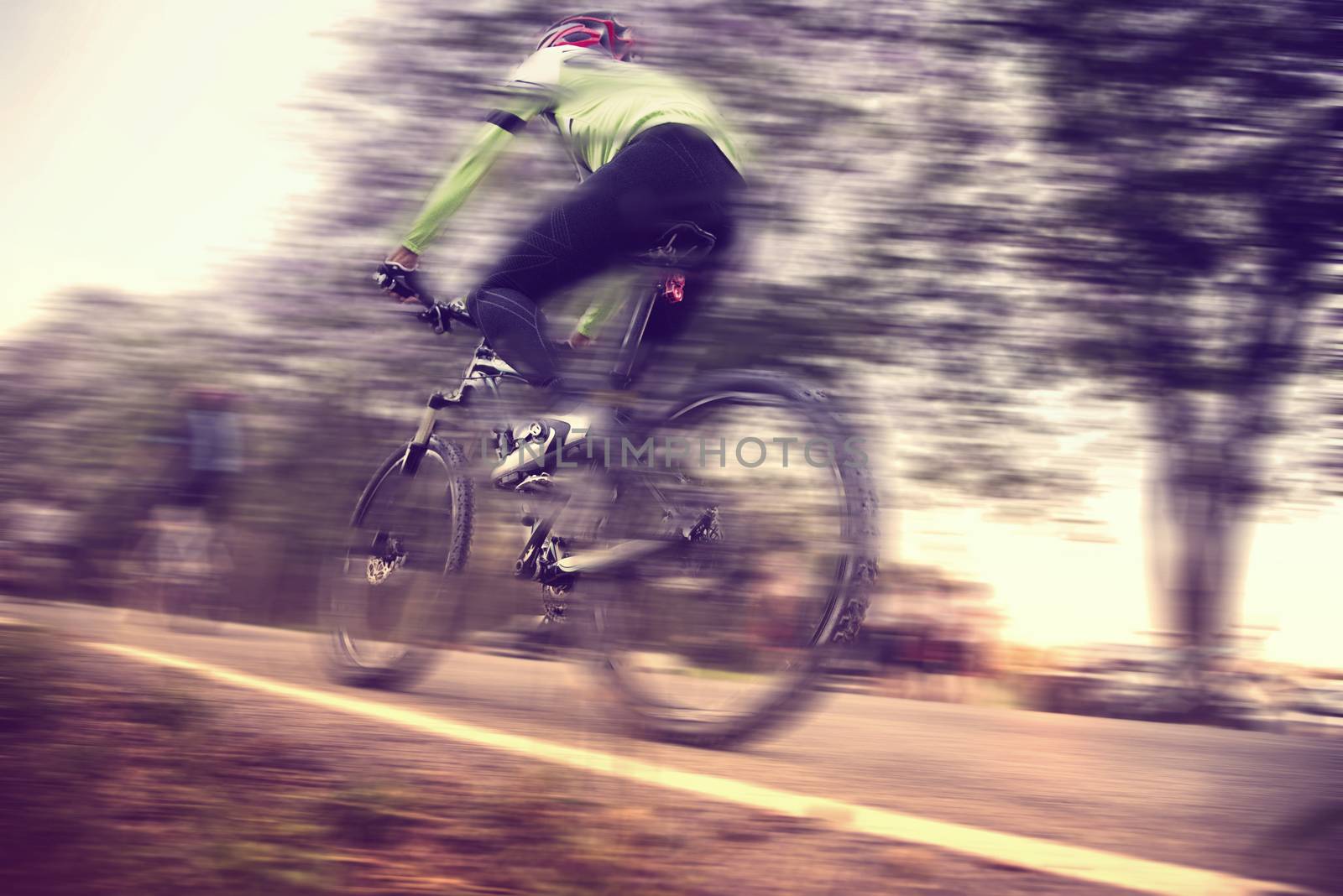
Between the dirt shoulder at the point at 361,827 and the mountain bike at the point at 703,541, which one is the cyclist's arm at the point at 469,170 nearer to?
the mountain bike at the point at 703,541

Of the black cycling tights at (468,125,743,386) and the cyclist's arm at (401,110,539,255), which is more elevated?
the cyclist's arm at (401,110,539,255)

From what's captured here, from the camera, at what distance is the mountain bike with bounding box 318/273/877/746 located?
10.4 ft

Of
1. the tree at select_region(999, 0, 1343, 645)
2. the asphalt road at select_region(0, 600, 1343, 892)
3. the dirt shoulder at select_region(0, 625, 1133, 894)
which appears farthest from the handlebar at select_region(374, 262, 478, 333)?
the tree at select_region(999, 0, 1343, 645)

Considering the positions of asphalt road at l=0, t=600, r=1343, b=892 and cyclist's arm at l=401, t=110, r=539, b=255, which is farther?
cyclist's arm at l=401, t=110, r=539, b=255

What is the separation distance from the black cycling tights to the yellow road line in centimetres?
95

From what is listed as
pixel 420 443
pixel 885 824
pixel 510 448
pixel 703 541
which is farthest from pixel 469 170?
pixel 885 824

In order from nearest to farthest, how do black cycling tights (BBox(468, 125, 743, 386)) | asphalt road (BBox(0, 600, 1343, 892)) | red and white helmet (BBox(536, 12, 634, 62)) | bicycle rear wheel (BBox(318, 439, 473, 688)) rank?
asphalt road (BBox(0, 600, 1343, 892)), black cycling tights (BBox(468, 125, 743, 386)), red and white helmet (BBox(536, 12, 634, 62)), bicycle rear wheel (BBox(318, 439, 473, 688))

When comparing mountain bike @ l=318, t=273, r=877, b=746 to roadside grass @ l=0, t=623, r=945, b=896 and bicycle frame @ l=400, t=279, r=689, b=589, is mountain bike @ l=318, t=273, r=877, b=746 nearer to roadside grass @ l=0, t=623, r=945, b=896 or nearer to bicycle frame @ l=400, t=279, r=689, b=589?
bicycle frame @ l=400, t=279, r=689, b=589

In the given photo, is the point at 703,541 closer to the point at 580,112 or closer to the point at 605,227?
the point at 605,227

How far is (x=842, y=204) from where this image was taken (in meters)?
4.46

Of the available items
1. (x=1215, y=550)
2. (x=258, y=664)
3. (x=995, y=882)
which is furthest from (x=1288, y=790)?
(x=258, y=664)

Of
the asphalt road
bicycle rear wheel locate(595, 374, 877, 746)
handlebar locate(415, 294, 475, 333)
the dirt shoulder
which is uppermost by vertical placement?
handlebar locate(415, 294, 475, 333)

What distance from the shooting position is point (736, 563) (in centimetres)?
335

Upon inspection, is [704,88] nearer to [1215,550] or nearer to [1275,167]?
[1275,167]
